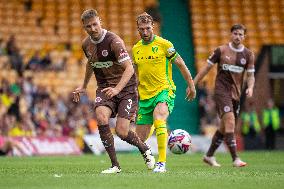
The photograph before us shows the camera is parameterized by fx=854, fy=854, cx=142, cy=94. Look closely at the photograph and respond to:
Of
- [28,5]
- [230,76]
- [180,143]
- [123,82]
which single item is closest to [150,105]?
[180,143]

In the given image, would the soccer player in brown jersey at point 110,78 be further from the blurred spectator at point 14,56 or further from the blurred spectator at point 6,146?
the blurred spectator at point 14,56

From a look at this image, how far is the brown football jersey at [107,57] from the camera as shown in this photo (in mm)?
12023

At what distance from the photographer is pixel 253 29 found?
34500 mm

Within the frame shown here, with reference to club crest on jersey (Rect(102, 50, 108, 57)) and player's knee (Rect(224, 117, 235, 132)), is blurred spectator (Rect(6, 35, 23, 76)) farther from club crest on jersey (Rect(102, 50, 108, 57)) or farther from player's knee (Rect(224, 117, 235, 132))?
club crest on jersey (Rect(102, 50, 108, 57))

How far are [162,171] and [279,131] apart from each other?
630 inches

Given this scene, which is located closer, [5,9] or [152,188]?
[152,188]

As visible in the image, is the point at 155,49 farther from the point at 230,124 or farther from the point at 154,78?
the point at 230,124

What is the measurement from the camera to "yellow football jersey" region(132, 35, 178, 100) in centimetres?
1298

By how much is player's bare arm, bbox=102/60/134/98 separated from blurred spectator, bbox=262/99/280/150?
51.6 feet

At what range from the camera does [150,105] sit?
13102mm

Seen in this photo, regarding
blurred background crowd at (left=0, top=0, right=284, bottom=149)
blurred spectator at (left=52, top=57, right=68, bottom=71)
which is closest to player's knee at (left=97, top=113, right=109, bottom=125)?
blurred background crowd at (left=0, top=0, right=284, bottom=149)

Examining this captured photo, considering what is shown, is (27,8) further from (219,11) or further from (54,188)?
(54,188)

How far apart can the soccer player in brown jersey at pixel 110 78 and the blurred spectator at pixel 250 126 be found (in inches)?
604

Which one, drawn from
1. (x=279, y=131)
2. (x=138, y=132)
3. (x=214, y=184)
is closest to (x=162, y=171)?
(x=138, y=132)
